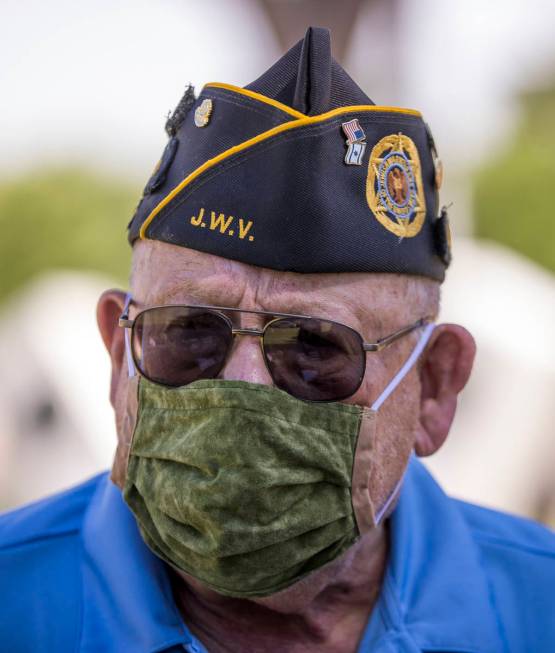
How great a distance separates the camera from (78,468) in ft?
24.2

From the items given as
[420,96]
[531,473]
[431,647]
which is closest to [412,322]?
[431,647]

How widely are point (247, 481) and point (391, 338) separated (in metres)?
0.65

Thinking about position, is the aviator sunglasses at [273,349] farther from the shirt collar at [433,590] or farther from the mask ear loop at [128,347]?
the shirt collar at [433,590]

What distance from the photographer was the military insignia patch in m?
2.48

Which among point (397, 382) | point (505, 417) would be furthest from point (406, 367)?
point (505, 417)

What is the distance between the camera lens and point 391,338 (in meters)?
2.51

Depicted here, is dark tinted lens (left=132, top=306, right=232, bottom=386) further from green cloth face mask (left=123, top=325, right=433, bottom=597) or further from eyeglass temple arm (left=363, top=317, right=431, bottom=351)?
eyeglass temple arm (left=363, top=317, right=431, bottom=351)

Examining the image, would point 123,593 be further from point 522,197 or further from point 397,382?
point 522,197

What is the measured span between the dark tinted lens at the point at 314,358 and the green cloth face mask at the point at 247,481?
0.15 feet

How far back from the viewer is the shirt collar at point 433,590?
252cm

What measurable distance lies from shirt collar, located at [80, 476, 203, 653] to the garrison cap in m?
0.88

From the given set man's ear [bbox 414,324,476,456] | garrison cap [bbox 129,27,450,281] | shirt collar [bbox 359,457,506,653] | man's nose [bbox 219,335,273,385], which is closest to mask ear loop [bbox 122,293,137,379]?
garrison cap [bbox 129,27,450,281]

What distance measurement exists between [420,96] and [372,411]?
1200 centimetres

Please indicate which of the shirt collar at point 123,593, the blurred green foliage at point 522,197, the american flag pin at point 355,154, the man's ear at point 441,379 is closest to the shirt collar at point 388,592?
the shirt collar at point 123,593
